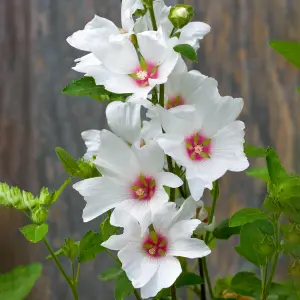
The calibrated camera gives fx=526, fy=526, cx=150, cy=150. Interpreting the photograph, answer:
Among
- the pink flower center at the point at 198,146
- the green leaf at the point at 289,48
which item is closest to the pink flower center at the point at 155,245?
the pink flower center at the point at 198,146

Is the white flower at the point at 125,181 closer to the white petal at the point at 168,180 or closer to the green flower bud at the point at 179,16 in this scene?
the white petal at the point at 168,180

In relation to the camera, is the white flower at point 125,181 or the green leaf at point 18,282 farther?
the green leaf at point 18,282

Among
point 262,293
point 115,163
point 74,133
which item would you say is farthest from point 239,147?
point 74,133

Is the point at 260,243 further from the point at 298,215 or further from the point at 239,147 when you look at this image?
the point at 239,147

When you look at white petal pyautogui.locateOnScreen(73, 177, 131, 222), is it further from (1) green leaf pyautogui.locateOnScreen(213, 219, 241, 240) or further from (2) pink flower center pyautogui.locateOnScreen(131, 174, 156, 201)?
(1) green leaf pyautogui.locateOnScreen(213, 219, 241, 240)

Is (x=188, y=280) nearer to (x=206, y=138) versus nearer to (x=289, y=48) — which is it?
(x=206, y=138)

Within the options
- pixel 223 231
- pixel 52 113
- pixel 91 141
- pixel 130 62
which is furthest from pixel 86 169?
pixel 52 113

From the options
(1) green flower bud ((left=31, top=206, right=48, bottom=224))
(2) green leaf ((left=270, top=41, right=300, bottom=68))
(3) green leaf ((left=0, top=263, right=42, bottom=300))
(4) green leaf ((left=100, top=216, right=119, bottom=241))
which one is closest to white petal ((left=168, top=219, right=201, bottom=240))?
(4) green leaf ((left=100, top=216, right=119, bottom=241))
